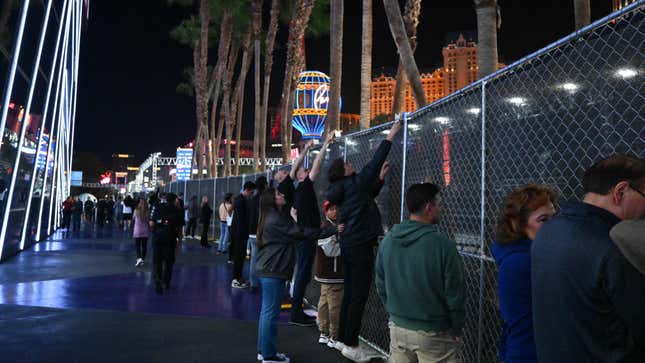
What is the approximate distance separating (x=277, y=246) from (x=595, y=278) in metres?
3.66

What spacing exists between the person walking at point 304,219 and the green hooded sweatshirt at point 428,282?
3258 mm

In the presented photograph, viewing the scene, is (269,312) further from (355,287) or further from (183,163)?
(183,163)

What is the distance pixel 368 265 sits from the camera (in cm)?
513

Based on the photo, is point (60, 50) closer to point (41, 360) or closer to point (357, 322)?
point (41, 360)

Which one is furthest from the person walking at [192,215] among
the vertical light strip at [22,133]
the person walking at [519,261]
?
the person walking at [519,261]

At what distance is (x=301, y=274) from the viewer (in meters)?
7.05

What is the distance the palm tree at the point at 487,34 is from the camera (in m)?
7.49

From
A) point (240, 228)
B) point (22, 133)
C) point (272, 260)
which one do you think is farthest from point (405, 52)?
point (22, 133)

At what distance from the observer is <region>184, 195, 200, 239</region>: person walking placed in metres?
21.4

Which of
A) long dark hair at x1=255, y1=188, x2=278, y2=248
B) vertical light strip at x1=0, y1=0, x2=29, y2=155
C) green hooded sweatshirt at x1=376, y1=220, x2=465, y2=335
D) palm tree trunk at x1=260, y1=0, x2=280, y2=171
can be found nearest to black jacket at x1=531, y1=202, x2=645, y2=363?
green hooded sweatshirt at x1=376, y1=220, x2=465, y2=335

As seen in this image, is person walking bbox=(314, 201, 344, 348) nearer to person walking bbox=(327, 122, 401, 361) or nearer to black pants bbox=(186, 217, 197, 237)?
person walking bbox=(327, 122, 401, 361)

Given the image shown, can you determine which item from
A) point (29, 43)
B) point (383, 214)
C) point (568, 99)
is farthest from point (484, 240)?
point (29, 43)

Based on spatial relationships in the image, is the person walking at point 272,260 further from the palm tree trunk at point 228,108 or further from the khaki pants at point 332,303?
the palm tree trunk at point 228,108

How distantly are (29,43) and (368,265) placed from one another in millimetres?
12147
